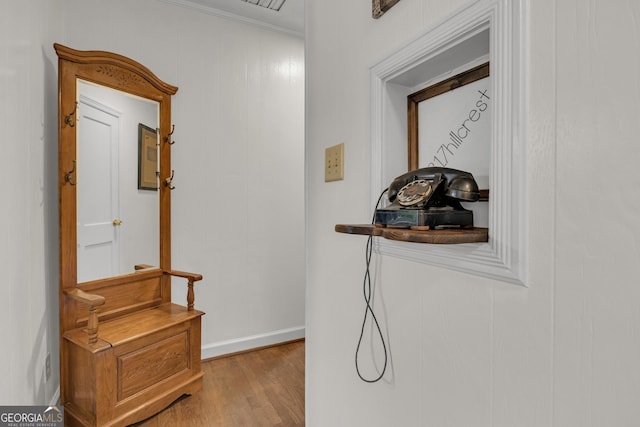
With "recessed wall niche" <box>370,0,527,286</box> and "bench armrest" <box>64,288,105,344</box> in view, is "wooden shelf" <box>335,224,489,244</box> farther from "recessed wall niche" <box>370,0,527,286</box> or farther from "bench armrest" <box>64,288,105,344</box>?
"bench armrest" <box>64,288,105,344</box>

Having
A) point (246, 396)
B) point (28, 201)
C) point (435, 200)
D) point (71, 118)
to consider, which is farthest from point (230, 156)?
point (435, 200)

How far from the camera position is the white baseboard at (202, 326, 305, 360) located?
2637mm

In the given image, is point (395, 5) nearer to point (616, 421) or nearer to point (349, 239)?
point (349, 239)

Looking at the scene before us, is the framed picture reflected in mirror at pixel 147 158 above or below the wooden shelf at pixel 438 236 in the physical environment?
above

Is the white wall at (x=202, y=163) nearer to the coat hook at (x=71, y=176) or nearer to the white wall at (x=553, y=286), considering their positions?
the coat hook at (x=71, y=176)

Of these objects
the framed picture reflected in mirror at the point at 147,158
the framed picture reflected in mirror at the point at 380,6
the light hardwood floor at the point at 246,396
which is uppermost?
the framed picture reflected in mirror at the point at 380,6

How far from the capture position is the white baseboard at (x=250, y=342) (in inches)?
104

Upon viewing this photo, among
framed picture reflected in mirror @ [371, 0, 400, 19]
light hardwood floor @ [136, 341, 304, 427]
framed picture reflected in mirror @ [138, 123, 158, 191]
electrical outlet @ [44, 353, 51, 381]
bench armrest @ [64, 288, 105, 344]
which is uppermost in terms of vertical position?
framed picture reflected in mirror @ [371, 0, 400, 19]

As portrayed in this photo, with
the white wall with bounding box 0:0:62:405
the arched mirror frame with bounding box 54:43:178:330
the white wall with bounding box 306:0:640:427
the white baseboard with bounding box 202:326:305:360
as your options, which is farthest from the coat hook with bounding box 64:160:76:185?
the white wall with bounding box 306:0:640:427

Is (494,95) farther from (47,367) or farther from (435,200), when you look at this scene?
(47,367)

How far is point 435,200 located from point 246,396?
191 cm

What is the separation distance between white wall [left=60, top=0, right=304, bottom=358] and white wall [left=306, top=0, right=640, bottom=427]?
191 cm

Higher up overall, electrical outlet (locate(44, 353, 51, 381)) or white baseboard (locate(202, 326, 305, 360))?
electrical outlet (locate(44, 353, 51, 381))

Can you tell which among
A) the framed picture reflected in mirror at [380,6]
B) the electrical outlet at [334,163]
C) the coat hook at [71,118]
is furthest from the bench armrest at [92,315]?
the framed picture reflected in mirror at [380,6]
